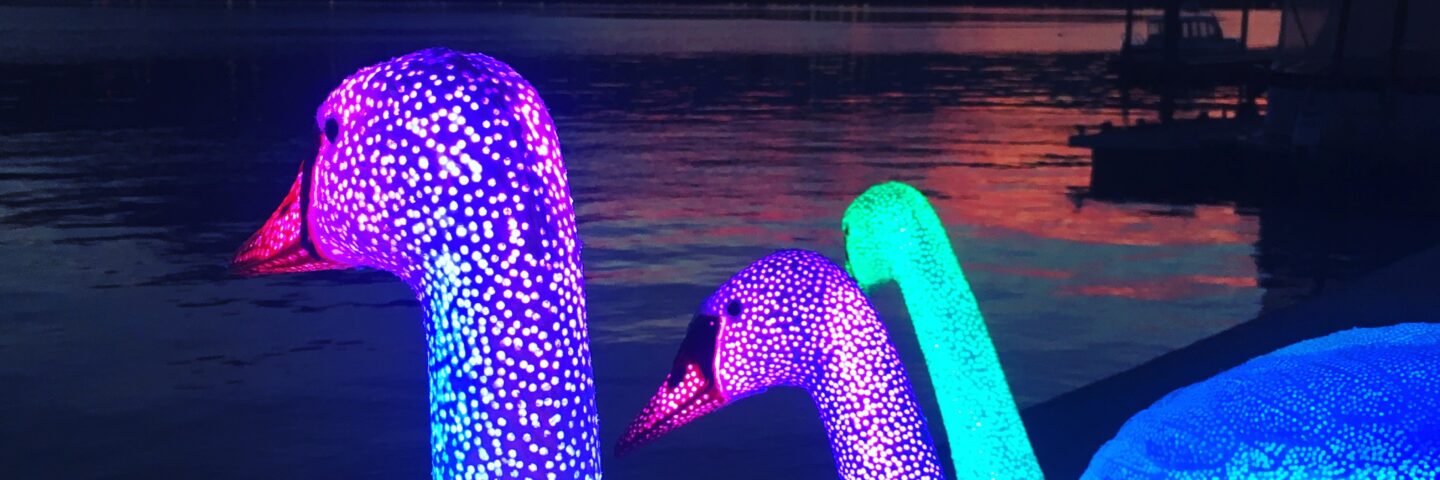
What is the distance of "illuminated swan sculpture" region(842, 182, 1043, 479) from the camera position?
3475 millimetres

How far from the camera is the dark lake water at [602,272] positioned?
22.2ft

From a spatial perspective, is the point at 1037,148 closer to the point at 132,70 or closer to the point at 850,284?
the point at 850,284

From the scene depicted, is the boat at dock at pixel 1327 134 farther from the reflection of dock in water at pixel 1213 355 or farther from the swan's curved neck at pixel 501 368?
the swan's curved neck at pixel 501 368

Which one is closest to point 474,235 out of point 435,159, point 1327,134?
point 435,159

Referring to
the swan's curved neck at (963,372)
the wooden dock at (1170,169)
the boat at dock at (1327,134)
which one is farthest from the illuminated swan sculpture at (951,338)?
the wooden dock at (1170,169)

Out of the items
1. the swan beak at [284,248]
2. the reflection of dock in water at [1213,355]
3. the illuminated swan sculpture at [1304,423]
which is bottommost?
the reflection of dock in water at [1213,355]

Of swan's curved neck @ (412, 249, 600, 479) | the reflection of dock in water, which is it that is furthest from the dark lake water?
swan's curved neck @ (412, 249, 600, 479)

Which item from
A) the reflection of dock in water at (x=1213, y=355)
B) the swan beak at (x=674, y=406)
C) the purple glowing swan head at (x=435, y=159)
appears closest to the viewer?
the purple glowing swan head at (x=435, y=159)

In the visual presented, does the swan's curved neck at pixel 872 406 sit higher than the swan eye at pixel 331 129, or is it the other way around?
the swan eye at pixel 331 129

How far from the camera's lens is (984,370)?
11.5 feet

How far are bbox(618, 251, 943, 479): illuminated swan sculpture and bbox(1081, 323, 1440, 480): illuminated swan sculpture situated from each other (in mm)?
890

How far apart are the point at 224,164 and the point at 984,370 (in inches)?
604

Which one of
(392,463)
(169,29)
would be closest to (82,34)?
(169,29)

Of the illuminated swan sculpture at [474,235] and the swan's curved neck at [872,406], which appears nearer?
the illuminated swan sculpture at [474,235]
